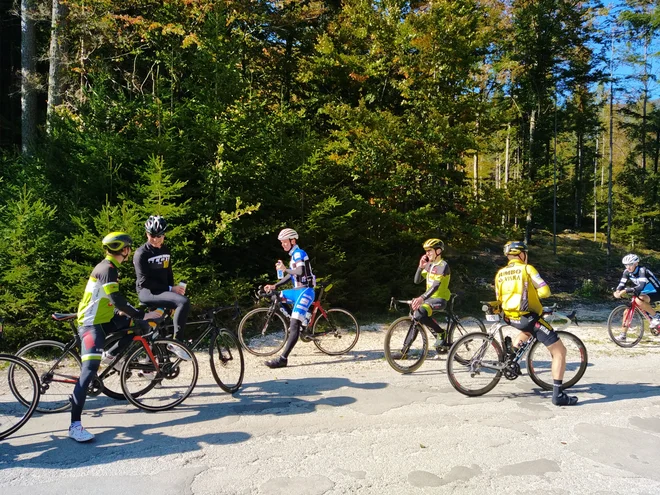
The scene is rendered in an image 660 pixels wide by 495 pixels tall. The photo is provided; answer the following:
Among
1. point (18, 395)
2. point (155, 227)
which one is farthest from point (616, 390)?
point (18, 395)

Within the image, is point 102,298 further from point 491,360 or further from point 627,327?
point 627,327

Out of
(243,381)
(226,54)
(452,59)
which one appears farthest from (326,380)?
(452,59)

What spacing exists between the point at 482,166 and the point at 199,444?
1348 inches

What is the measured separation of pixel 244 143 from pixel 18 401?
6.24 m

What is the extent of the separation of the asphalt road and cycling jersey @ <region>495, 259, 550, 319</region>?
1.17 metres

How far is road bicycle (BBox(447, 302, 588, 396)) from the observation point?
5785 millimetres

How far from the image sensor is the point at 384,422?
493 cm

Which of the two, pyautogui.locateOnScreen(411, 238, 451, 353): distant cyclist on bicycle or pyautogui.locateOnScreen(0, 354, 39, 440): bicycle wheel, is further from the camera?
pyautogui.locateOnScreen(411, 238, 451, 353): distant cyclist on bicycle

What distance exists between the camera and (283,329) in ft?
26.9

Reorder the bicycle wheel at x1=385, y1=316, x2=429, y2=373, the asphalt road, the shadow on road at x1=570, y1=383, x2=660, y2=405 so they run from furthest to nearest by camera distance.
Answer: the bicycle wheel at x1=385, y1=316, x2=429, y2=373 < the shadow on road at x1=570, y1=383, x2=660, y2=405 < the asphalt road

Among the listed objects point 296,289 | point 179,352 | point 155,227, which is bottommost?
point 179,352

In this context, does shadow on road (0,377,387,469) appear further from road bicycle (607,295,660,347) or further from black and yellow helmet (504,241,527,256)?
road bicycle (607,295,660,347)

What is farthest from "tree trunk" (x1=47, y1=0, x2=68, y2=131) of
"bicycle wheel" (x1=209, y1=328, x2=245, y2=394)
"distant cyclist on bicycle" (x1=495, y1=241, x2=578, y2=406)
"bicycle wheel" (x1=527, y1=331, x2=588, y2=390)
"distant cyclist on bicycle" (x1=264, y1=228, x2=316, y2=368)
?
"bicycle wheel" (x1=527, y1=331, x2=588, y2=390)

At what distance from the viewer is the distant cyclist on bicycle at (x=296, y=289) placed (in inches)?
272
